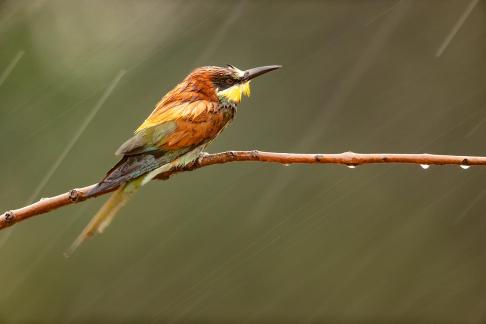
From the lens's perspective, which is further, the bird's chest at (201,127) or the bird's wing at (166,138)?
the bird's chest at (201,127)

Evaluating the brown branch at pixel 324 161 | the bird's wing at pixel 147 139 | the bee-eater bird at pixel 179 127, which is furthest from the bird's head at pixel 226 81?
the brown branch at pixel 324 161

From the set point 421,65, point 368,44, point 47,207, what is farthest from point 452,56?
point 47,207

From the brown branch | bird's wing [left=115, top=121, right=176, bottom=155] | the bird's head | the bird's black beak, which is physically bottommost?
the brown branch

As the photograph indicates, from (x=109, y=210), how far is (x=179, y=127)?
0.39 meters

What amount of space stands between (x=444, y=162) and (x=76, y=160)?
3202mm

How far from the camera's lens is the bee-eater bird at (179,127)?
64.5 inches

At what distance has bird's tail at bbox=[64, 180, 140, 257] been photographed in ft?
4.66

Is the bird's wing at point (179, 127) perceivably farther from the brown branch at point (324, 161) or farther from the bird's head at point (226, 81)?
the brown branch at point (324, 161)

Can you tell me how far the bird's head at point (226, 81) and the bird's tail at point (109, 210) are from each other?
44 centimetres

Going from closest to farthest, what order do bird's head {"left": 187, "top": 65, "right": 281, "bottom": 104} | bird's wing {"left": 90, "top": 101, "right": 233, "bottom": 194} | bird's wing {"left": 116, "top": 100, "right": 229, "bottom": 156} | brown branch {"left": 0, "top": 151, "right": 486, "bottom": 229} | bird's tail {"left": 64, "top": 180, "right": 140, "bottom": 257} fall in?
bird's tail {"left": 64, "top": 180, "right": 140, "bottom": 257} → brown branch {"left": 0, "top": 151, "right": 486, "bottom": 229} → bird's wing {"left": 90, "top": 101, "right": 233, "bottom": 194} → bird's wing {"left": 116, "top": 100, "right": 229, "bottom": 156} → bird's head {"left": 187, "top": 65, "right": 281, "bottom": 104}

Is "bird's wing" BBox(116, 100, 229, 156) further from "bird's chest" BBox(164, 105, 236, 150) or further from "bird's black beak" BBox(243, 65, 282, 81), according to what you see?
"bird's black beak" BBox(243, 65, 282, 81)

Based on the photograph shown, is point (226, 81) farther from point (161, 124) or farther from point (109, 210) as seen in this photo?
point (109, 210)

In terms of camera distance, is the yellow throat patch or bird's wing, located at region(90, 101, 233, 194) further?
the yellow throat patch

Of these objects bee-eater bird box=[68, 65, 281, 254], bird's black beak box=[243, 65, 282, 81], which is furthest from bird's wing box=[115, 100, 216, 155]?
bird's black beak box=[243, 65, 282, 81]
